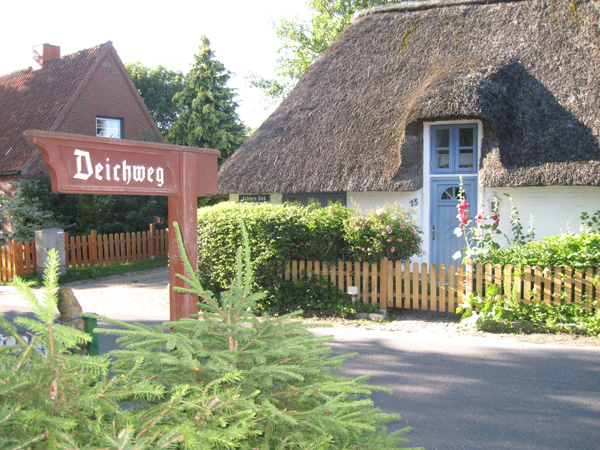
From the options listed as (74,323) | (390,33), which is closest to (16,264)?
(74,323)

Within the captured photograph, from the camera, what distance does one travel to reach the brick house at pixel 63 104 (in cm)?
1884

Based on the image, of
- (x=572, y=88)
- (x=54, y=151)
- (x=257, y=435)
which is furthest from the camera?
(x=572, y=88)

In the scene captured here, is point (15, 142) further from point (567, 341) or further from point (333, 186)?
point (567, 341)

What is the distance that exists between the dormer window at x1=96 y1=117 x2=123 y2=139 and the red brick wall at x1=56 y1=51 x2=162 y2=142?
0.56 ft

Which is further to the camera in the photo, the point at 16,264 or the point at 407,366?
the point at 16,264

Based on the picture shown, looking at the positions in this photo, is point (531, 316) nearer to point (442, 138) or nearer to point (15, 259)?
point (442, 138)

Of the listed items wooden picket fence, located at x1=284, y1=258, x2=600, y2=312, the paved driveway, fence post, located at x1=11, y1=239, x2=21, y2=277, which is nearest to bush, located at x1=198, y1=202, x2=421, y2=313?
wooden picket fence, located at x1=284, y1=258, x2=600, y2=312

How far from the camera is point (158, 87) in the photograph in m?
38.2

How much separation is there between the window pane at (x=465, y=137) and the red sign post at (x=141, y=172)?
32.1 feet

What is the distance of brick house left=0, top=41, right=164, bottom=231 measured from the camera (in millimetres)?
18844

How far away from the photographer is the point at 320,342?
211 centimetres

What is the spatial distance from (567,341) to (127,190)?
6.69 metres

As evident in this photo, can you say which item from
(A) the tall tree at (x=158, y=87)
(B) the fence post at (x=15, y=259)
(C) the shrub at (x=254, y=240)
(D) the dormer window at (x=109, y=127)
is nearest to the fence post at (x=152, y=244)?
(B) the fence post at (x=15, y=259)

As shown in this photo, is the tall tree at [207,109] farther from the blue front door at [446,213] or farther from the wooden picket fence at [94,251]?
the blue front door at [446,213]
